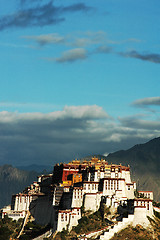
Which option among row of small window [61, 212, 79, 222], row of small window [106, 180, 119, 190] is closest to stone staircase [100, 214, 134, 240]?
row of small window [61, 212, 79, 222]

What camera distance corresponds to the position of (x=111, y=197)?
190375 millimetres

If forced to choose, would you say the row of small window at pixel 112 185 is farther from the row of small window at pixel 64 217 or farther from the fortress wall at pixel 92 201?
the row of small window at pixel 64 217

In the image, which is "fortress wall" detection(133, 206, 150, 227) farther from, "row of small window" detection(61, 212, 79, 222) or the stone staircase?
"row of small window" detection(61, 212, 79, 222)

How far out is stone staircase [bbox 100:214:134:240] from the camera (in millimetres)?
176500

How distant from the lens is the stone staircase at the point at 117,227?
17650 centimetres

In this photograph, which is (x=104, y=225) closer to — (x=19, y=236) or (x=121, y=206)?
(x=121, y=206)

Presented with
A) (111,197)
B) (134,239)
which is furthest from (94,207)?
(134,239)

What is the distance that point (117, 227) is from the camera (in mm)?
178500

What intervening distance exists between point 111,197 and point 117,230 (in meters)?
14.8

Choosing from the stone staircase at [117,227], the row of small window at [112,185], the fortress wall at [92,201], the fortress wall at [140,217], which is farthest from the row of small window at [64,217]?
the fortress wall at [140,217]

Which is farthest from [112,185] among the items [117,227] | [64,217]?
[117,227]

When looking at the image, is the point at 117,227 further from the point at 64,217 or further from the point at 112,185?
the point at 112,185

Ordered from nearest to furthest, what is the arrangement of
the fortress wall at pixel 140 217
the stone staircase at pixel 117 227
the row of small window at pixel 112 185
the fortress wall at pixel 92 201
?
the stone staircase at pixel 117 227 < the fortress wall at pixel 140 217 < the fortress wall at pixel 92 201 < the row of small window at pixel 112 185

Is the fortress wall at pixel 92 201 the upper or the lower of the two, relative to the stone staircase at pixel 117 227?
upper
